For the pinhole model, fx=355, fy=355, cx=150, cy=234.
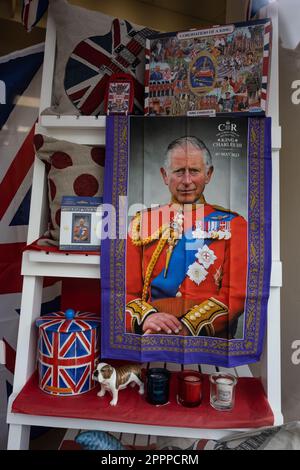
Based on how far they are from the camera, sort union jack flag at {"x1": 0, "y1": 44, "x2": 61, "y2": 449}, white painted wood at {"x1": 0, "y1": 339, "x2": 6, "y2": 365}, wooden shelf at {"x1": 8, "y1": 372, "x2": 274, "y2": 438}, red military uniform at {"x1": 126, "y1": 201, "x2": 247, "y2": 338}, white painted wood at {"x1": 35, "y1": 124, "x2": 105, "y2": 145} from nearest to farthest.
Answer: wooden shelf at {"x1": 8, "y1": 372, "x2": 274, "y2": 438} < red military uniform at {"x1": 126, "y1": 201, "x2": 247, "y2": 338} < white painted wood at {"x1": 35, "y1": 124, "x2": 105, "y2": 145} < white painted wood at {"x1": 0, "y1": 339, "x2": 6, "y2": 365} < union jack flag at {"x1": 0, "y1": 44, "x2": 61, "y2": 449}

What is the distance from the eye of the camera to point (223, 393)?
3.84 feet

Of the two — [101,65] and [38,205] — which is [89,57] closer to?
[101,65]

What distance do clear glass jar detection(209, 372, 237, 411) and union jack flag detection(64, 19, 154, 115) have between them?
1073 millimetres

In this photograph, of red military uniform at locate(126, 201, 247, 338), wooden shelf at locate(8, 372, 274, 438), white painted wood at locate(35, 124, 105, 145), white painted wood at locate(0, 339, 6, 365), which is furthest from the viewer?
white painted wood at locate(0, 339, 6, 365)

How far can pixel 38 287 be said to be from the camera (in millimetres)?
1334

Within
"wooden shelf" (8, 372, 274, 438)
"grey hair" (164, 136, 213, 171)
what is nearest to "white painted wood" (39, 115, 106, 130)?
"grey hair" (164, 136, 213, 171)

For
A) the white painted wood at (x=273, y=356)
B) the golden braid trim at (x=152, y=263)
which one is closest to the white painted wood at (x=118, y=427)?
the white painted wood at (x=273, y=356)

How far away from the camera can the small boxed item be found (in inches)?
49.4

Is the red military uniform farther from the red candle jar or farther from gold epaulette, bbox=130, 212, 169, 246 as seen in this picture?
the red candle jar

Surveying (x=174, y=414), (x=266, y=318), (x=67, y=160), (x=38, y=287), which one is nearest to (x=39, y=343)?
(x=38, y=287)

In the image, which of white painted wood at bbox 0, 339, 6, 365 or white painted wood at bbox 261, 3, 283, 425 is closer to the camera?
white painted wood at bbox 261, 3, 283, 425

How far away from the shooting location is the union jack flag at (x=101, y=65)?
1440 millimetres

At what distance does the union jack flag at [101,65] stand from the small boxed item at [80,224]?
17.2 inches
